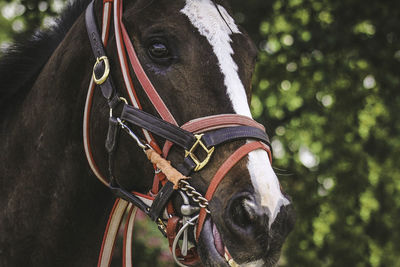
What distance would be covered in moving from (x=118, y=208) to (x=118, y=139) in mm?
451

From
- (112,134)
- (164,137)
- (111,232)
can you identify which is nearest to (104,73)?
(112,134)

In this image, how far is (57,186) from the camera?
2.23m

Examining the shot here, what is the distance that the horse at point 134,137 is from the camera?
1.65 metres

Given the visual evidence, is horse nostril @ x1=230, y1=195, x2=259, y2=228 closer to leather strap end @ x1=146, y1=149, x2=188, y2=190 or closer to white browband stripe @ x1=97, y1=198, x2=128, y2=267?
leather strap end @ x1=146, y1=149, x2=188, y2=190

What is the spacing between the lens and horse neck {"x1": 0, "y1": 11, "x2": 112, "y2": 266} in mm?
2211

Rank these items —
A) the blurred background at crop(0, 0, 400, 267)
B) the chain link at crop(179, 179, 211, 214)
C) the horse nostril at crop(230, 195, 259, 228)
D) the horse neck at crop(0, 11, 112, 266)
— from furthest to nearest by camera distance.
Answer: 1. the blurred background at crop(0, 0, 400, 267)
2. the horse neck at crop(0, 11, 112, 266)
3. the chain link at crop(179, 179, 211, 214)
4. the horse nostril at crop(230, 195, 259, 228)

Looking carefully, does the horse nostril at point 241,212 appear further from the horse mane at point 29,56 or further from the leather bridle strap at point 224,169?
the horse mane at point 29,56

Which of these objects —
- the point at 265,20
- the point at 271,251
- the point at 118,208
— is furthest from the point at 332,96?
the point at 271,251

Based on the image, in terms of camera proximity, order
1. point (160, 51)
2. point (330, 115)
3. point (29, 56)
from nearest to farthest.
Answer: point (160, 51) → point (29, 56) → point (330, 115)

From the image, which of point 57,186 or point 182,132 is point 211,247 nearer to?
point 182,132

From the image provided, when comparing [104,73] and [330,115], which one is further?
[330,115]

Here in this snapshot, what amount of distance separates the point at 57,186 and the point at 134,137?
556 millimetres

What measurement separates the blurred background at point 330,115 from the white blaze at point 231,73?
359 centimetres

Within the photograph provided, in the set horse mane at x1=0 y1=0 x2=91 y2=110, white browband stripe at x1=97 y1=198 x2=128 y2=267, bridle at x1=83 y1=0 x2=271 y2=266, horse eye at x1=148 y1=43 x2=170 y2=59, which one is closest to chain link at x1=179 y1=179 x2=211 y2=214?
bridle at x1=83 y1=0 x2=271 y2=266
